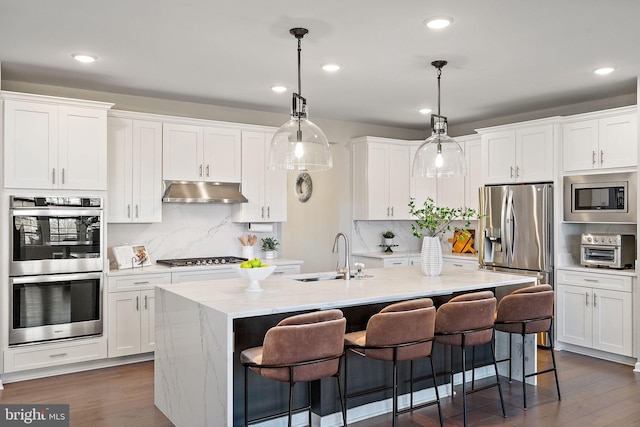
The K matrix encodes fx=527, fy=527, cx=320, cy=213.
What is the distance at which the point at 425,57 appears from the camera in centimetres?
410

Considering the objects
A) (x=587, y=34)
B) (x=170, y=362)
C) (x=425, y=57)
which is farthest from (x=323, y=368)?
(x=587, y=34)

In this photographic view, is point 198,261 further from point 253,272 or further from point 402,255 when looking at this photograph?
point 402,255

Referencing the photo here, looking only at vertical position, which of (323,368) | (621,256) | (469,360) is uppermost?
(621,256)

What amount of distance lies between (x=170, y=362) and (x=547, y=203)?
402 centimetres

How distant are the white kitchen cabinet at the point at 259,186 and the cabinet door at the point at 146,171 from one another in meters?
0.93

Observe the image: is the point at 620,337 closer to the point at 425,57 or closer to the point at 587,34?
the point at 587,34

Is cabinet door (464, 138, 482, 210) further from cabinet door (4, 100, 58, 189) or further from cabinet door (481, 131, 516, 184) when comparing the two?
cabinet door (4, 100, 58, 189)

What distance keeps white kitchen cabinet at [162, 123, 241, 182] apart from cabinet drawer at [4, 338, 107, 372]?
174 centimetres

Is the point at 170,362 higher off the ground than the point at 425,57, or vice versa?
the point at 425,57

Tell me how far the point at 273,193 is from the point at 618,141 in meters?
3.55

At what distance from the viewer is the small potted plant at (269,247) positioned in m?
6.18

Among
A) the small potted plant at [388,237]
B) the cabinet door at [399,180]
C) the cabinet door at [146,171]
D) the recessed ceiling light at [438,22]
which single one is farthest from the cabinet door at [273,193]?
the recessed ceiling light at [438,22]

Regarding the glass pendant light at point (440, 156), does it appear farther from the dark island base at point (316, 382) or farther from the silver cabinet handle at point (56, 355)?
the silver cabinet handle at point (56, 355)

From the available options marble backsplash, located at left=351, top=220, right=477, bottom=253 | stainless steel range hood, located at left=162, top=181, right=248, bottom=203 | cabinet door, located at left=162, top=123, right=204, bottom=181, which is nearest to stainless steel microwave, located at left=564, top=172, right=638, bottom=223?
marble backsplash, located at left=351, top=220, right=477, bottom=253
